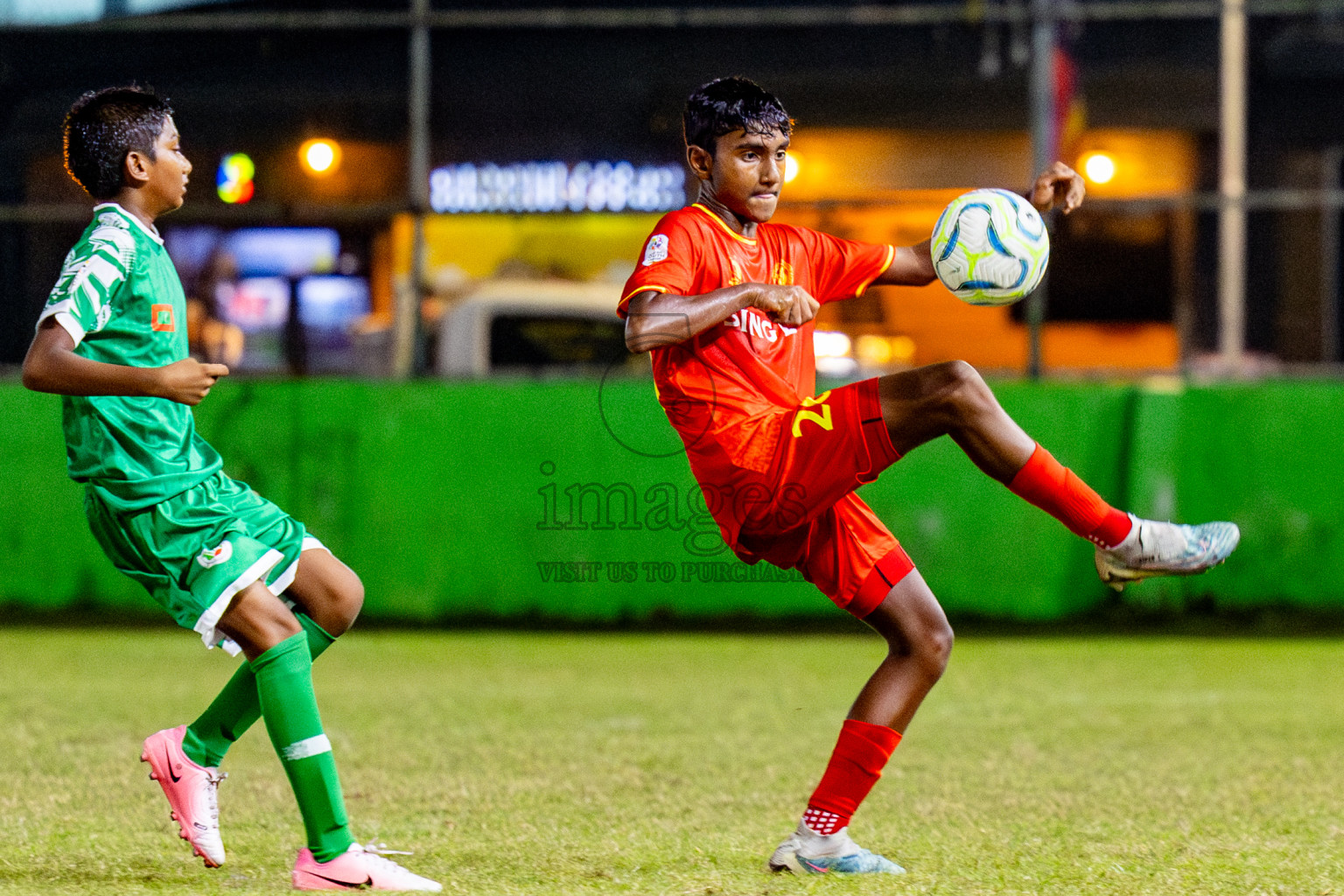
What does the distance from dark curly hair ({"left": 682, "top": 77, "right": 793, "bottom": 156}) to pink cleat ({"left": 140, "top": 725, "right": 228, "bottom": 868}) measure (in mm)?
1943

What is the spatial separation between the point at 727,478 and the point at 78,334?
149 cm

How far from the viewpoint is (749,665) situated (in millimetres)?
8023

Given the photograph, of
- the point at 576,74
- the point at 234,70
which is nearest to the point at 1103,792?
the point at 576,74

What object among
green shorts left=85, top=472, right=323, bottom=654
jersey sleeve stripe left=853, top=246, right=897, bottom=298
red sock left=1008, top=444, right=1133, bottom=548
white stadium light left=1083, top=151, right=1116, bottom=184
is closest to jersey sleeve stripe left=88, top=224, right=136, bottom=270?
green shorts left=85, top=472, right=323, bottom=654

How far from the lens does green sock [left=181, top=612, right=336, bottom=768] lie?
3.95m

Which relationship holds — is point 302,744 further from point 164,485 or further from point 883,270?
point 883,270

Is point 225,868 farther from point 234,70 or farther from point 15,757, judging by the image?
point 234,70

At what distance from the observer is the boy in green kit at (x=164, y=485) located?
3.59 meters

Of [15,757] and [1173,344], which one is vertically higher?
[1173,344]

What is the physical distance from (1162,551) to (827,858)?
108 cm

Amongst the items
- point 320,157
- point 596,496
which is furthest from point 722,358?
point 320,157

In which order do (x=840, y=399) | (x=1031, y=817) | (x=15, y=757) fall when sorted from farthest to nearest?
(x=15, y=757) < (x=1031, y=817) < (x=840, y=399)

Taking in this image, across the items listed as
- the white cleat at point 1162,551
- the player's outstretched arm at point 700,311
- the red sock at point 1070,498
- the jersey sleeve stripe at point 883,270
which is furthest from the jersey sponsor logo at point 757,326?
the white cleat at point 1162,551

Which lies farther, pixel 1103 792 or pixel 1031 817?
pixel 1103 792
